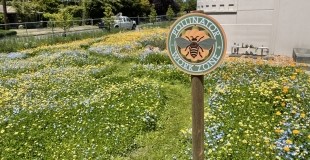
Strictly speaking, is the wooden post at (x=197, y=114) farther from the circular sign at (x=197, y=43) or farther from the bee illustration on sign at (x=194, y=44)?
the bee illustration on sign at (x=194, y=44)

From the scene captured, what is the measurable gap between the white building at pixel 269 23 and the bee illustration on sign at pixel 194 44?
14.6 m

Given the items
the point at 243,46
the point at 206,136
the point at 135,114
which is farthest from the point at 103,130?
the point at 243,46

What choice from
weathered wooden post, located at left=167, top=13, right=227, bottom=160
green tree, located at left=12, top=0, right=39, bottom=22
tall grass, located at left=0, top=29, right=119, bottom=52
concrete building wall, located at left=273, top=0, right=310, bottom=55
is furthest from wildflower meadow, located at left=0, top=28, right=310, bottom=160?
green tree, located at left=12, top=0, right=39, bottom=22

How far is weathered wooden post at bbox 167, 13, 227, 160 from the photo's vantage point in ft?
9.62

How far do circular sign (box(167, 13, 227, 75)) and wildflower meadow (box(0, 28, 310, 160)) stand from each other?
2.56 metres

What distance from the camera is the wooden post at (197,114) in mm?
3190

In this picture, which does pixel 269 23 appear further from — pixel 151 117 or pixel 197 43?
pixel 197 43

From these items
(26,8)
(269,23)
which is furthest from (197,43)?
(26,8)

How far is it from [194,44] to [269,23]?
15.1 metres

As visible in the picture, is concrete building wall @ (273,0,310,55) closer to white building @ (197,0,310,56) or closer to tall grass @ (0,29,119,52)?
white building @ (197,0,310,56)

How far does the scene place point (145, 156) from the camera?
235 inches

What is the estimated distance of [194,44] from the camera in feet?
9.86

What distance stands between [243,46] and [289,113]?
11.7 meters

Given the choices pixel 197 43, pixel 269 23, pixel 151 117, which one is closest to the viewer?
pixel 197 43
